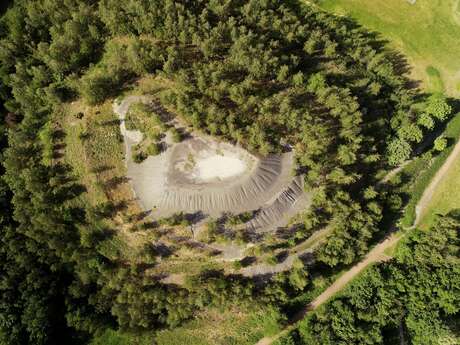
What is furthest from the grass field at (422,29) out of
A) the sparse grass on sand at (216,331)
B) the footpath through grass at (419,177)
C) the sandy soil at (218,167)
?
the sparse grass on sand at (216,331)

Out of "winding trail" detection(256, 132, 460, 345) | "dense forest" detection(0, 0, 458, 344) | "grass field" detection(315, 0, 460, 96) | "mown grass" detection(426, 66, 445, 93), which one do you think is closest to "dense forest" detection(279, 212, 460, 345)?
"dense forest" detection(0, 0, 458, 344)

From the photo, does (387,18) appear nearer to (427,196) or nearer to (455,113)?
(455,113)

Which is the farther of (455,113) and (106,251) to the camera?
(455,113)

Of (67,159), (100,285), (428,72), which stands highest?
(428,72)

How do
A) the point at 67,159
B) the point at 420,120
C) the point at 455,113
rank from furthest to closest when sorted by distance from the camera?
the point at 455,113 → the point at 420,120 → the point at 67,159

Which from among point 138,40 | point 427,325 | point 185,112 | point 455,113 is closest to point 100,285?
point 185,112

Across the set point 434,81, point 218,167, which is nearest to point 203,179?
point 218,167

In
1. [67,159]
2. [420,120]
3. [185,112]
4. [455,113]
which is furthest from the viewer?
[455,113]

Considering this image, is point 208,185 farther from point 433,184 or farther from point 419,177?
point 433,184
